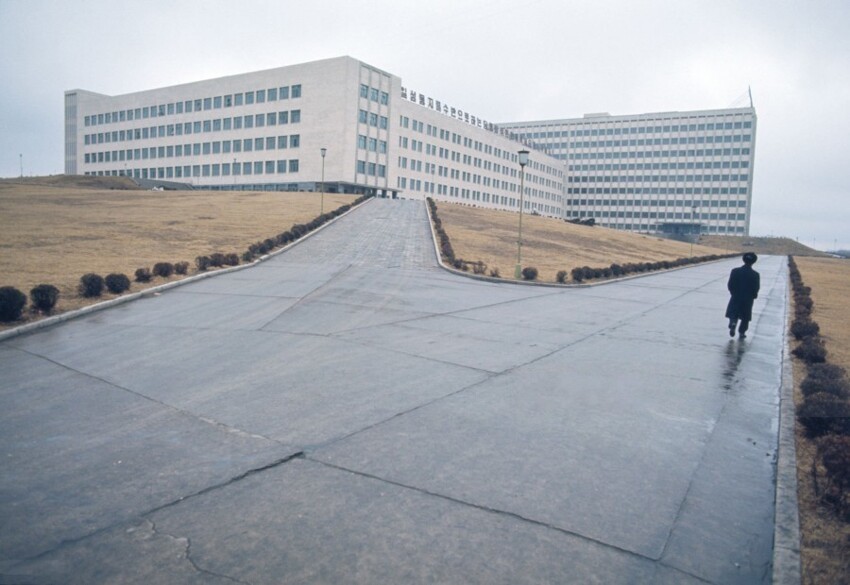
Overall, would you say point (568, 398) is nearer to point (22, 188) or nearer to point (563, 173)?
point (22, 188)

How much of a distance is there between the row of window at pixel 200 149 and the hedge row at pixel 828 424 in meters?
71.7

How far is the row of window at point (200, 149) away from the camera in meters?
74.4

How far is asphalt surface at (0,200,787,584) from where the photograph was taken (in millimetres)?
3361

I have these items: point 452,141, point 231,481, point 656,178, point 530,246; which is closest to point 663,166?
point 656,178

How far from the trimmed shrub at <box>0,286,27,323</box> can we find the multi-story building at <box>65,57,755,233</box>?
4129 centimetres

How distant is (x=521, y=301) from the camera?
16047 mm

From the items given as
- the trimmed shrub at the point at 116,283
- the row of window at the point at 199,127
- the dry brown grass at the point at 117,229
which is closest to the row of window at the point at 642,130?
the row of window at the point at 199,127

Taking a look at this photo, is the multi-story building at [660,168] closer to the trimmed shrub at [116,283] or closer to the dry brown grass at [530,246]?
the dry brown grass at [530,246]

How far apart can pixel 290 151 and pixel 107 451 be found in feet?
239

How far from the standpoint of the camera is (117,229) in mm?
29625

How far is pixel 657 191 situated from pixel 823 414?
129040 millimetres

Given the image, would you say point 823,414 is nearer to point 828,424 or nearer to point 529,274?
point 828,424

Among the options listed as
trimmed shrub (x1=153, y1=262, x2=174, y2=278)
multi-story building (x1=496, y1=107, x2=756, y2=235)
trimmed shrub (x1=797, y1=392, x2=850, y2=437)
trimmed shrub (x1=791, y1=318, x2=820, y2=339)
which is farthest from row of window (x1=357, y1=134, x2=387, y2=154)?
trimmed shrub (x1=797, y1=392, x2=850, y2=437)

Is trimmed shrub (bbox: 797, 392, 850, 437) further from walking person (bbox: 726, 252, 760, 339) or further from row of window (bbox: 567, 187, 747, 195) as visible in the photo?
row of window (bbox: 567, 187, 747, 195)
